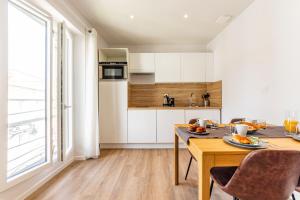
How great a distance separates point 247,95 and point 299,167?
183 cm

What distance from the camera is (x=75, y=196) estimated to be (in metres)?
2.04

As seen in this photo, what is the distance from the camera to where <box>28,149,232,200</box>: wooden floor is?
205 centimetres

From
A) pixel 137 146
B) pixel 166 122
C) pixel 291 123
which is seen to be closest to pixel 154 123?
pixel 166 122

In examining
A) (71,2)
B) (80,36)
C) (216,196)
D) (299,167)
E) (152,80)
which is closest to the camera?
(299,167)

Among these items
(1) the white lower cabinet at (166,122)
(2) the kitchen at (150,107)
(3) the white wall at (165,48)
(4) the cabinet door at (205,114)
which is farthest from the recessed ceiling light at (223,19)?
(1) the white lower cabinet at (166,122)

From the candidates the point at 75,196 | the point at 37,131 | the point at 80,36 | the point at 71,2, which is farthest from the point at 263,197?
the point at 80,36

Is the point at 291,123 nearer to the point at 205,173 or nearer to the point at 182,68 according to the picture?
the point at 205,173

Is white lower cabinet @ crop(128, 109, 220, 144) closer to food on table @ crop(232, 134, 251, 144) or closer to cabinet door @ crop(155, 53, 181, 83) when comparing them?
cabinet door @ crop(155, 53, 181, 83)

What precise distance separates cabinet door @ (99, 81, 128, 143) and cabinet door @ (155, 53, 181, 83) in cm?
86

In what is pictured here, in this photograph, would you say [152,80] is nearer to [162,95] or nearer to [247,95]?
[162,95]

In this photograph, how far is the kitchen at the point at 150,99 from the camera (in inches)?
53.7

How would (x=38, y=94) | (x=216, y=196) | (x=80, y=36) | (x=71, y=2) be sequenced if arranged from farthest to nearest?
1. (x=80, y=36)
2. (x=71, y=2)
3. (x=38, y=94)
4. (x=216, y=196)

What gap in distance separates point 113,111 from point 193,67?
2.04 metres

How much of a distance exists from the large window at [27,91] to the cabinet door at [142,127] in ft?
5.90
